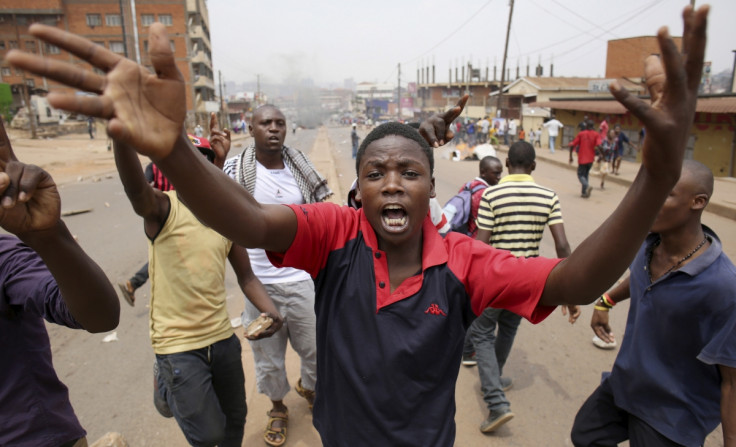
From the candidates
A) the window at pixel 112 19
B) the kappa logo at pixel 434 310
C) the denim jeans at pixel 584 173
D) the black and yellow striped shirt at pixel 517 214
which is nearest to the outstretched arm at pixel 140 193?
the kappa logo at pixel 434 310

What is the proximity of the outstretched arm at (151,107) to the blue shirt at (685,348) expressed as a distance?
6.12ft

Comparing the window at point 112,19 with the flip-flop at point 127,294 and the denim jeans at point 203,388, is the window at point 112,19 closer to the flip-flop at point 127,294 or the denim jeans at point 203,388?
the flip-flop at point 127,294

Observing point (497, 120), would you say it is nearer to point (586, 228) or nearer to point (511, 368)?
point (586, 228)

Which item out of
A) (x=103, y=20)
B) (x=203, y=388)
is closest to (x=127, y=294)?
(x=203, y=388)

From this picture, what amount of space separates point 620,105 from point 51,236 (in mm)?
17336

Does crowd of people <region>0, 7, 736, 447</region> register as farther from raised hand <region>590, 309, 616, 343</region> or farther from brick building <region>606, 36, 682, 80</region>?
brick building <region>606, 36, 682, 80</region>

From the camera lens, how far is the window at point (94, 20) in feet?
171

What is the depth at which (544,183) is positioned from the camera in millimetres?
14547

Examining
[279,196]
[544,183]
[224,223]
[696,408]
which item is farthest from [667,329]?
[544,183]

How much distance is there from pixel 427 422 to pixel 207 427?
1.33 meters

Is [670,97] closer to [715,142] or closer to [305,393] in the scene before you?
[305,393]

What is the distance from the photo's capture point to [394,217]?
5.42 ft

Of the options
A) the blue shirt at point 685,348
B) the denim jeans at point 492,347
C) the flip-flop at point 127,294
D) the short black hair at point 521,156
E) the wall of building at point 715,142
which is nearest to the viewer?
the blue shirt at point 685,348

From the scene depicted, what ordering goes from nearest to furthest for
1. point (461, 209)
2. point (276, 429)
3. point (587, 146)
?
point (276, 429) → point (461, 209) → point (587, 146)
